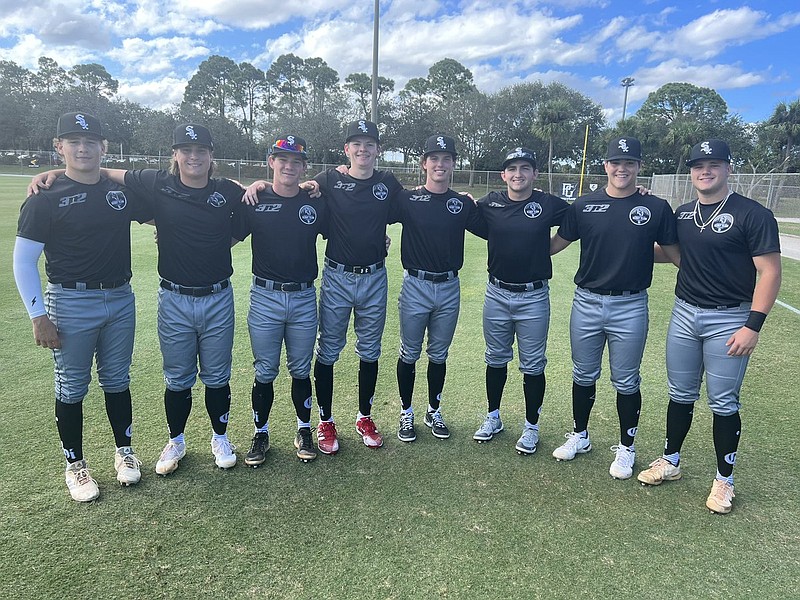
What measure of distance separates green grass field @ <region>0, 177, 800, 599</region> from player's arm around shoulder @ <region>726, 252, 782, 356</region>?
40.9 inches

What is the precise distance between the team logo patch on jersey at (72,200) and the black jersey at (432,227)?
201 cm

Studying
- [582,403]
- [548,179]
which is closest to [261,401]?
[582,403]

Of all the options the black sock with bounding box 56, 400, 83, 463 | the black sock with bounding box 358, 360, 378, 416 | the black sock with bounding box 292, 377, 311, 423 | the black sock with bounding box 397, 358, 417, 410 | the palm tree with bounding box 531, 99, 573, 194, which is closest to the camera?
the black sock with bounding box 56, 400, 83, 463

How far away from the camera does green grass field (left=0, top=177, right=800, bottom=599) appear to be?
2543 millimetres

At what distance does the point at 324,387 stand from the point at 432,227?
144 cm

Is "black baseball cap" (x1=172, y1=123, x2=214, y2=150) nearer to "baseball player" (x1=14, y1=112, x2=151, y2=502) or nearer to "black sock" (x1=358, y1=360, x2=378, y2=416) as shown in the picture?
"baseball player" (x1=14, y1=112, x2=151, y2=502)

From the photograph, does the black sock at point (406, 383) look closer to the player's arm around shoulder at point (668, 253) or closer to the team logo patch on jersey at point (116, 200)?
the player's arm around shoulder at point (668, 253)

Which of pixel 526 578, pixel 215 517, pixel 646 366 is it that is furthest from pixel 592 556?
pixel 646 366

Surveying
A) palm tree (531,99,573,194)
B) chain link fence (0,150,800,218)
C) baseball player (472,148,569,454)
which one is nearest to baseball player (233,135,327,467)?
baseball player (472,148,569,454)

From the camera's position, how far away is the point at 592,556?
2750 millimetres

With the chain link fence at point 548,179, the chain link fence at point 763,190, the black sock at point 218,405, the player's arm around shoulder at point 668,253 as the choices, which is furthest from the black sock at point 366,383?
the chain link fence at point 763,190

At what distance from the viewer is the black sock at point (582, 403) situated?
381cm

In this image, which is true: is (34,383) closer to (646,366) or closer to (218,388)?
(218,388)

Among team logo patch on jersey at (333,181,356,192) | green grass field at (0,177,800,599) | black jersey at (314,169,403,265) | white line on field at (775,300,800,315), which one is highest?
team logo patch on jersey at (333,181,356,192)
